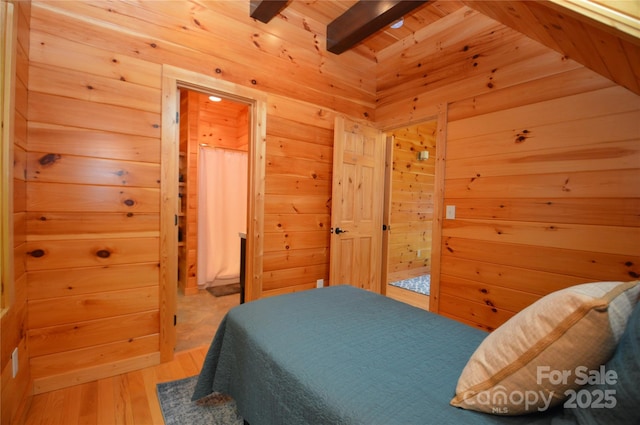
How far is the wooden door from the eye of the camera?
2.91 m

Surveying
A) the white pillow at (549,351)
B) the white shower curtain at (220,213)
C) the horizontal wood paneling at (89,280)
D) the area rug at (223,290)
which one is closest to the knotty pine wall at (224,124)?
the white shower curtain at (220,213)

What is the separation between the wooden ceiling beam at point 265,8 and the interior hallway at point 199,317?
2.85m

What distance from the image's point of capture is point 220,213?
155 inches

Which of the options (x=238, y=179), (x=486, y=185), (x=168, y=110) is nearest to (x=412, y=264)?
(x=486, y=185)

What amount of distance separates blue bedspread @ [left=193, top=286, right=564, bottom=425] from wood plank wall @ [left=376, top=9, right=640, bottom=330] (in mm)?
1185

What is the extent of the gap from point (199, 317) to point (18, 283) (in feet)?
5.20

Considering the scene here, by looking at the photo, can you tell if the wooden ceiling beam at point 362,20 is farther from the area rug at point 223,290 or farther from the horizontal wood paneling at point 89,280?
the area rug at point 223,290

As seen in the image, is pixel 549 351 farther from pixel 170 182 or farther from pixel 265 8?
pixel 265 8

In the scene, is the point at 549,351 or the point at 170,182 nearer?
the point at 549,351

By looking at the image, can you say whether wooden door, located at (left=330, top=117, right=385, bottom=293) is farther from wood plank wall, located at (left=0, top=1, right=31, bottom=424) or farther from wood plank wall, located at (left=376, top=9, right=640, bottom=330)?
wood plank wall, located at (left=0, top=1, right=31, bottom=424)

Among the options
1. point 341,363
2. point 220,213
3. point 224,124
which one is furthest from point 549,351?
point 224,124

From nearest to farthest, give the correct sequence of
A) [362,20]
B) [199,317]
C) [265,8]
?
[265,8] → [362,20] → [199,317]

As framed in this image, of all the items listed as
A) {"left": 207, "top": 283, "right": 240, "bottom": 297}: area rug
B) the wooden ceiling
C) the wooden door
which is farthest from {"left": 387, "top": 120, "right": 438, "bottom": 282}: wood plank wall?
the wooden ceiling

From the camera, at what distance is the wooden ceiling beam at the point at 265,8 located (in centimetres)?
231
